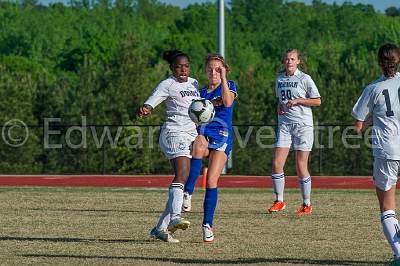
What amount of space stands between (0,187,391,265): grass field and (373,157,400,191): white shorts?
0.96 m

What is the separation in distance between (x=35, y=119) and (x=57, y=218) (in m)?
29.3

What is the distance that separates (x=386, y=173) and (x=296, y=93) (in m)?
6.31

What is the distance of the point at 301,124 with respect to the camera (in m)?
16.6

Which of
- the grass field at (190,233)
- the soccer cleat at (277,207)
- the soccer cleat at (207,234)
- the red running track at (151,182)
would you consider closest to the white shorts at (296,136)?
the soccer cleat at (277,207)

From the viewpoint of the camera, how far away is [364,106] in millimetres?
10172

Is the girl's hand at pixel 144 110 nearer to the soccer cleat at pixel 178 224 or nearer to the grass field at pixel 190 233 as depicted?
the soccer cleat at pixel 178 224

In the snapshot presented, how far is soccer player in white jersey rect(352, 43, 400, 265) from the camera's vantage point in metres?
10.1

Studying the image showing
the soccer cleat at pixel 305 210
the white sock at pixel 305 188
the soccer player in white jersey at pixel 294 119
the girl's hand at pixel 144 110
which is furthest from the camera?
the white sock at pixel 305 188

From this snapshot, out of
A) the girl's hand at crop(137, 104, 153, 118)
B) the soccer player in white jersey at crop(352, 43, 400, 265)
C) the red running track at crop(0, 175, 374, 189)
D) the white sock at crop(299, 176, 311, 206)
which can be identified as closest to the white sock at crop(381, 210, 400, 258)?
the soccer player in white jersey at crop(352, 43, 400, 265)

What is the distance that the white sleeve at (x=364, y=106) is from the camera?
1016 cm

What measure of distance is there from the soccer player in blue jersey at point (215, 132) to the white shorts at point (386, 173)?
108 inches

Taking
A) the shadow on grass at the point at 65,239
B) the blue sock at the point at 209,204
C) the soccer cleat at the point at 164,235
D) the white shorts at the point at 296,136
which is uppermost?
the white shorts at the point at 296,136

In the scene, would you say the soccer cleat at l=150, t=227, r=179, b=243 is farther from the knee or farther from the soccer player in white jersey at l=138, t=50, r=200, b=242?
the knee

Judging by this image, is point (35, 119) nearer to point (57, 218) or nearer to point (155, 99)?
point (57, 218)
